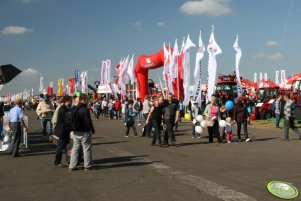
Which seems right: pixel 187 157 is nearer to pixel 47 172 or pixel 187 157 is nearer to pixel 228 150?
pixel 228 150

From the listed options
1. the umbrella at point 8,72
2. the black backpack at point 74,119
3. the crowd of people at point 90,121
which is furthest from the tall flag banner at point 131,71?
the black backpack at point 74,119

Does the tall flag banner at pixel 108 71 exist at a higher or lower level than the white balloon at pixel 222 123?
higher

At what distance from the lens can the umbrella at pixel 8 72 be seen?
1377 cm

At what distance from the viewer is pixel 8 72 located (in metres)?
13.9

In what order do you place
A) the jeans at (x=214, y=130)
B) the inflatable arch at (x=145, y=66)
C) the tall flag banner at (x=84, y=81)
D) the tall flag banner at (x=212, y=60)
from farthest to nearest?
the tall flag banner at (x=84, y=81) → the inflatable arch at (x=145, y=66) → the tall flag banner at (x=212, y=60) → the jeans at (x=214, y=130)

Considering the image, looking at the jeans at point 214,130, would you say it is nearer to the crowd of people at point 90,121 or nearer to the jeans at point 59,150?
the crowd of people at point 90,121

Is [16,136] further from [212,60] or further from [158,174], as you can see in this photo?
[212,60]

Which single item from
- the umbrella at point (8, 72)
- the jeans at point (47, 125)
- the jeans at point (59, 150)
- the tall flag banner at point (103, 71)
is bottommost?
the jeans at point (59, 150)

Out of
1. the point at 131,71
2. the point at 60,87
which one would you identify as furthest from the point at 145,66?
the point at 60,87

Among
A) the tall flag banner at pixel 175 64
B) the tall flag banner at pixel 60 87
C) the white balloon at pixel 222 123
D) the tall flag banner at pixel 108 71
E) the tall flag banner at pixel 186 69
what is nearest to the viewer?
the white balloon at pixel 222 123

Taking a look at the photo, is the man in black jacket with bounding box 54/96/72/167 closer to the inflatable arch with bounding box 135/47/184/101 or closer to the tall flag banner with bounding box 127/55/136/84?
the inflatable arch with bounding box 135/47/184/101

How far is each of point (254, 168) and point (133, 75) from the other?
84.6 feet

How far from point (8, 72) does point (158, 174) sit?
7.89 m

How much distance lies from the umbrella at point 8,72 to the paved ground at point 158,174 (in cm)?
280
